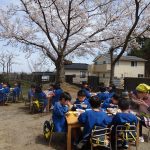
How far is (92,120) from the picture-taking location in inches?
288

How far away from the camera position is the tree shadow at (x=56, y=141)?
326 inches

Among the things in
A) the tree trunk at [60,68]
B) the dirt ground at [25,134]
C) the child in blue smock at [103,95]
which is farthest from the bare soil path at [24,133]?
the tree trunk at [60,68]

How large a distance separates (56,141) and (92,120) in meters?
1.77

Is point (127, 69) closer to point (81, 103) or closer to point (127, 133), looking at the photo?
point (81, 103)

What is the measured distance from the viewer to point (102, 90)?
37.8ft

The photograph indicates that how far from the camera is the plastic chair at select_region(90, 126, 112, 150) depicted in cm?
714

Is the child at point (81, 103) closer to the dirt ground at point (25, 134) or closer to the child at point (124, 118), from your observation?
the dirt ground at point (25, 134)

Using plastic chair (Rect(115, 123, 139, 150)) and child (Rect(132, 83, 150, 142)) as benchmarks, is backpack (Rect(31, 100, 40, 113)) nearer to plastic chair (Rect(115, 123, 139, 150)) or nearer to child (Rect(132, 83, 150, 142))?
child (Rect(132, 83, 150, 142))

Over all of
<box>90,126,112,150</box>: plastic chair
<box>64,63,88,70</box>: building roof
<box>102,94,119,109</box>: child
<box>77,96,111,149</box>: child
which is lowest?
<box>90,126,112,150</box>: plastic chair

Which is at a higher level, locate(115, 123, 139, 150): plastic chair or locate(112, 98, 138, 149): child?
locate(112, 98, 138, 149): child

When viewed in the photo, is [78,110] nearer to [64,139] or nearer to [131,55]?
[64,139]

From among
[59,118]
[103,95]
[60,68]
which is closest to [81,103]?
[59,118]

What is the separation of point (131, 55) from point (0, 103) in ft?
140

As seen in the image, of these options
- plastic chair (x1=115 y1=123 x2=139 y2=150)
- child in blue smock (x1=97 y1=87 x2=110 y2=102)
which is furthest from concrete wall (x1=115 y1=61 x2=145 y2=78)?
plastic chair (x1=115 y1=123 x2=139 y2=150)
